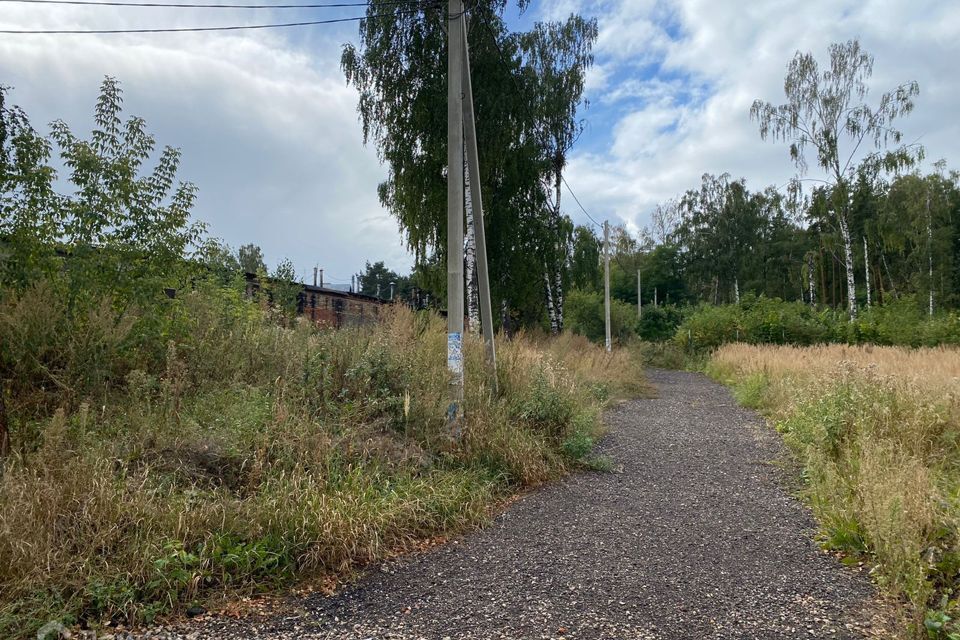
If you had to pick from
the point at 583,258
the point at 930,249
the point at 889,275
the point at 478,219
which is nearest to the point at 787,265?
the point at 889,275

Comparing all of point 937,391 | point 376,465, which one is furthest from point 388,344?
point 937,391

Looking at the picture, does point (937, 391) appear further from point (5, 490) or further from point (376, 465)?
point (5, 490)

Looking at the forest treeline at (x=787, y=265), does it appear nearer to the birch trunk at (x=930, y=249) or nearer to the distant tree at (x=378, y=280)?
the birch trunk at (x=930, y=249)

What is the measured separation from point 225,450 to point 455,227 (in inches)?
128

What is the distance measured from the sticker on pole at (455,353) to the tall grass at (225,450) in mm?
242

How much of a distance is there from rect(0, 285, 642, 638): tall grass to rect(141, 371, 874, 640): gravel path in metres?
0.35

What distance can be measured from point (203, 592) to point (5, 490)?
1.31 metres

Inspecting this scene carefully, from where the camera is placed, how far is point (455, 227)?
623cm

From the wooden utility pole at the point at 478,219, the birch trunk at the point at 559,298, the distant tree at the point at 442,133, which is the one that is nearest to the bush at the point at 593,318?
the birch trunk at the point at 559,298

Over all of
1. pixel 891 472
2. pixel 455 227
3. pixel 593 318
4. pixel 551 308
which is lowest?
pixel 891 472

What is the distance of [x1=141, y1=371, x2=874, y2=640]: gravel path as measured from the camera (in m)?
2.92

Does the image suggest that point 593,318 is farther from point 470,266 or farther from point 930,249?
point 930,249

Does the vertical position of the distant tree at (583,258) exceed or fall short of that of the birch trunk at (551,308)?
it exceeds it

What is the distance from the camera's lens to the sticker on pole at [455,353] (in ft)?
19.7
